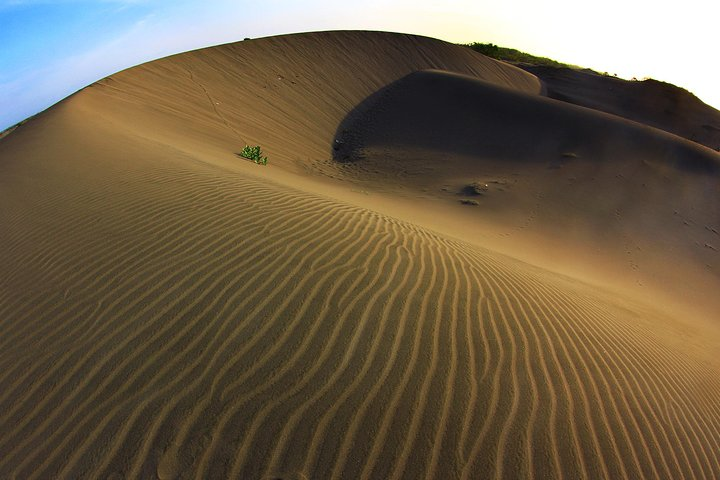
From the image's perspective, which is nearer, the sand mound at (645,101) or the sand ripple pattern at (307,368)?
the sand ripple pattern at (307,368)

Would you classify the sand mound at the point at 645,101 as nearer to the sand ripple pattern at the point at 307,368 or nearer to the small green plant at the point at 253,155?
the small green plant at the point at 253,155

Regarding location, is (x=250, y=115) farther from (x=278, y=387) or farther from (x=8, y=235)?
(x=278, y=387)

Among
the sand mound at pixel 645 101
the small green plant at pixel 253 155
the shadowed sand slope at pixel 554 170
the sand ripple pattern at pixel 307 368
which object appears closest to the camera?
the sand ripple pattern at pixel 307 368

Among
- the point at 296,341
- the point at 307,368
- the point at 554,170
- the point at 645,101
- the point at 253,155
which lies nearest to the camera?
the point at 307,368

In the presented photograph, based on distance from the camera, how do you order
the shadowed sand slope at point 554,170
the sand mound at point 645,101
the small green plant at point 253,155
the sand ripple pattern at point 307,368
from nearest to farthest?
the sand ripple pattern at point 307,368, the shadowed sand slope at point 554,170, the small green plant at point 253,155, the sand mound at point 645,101

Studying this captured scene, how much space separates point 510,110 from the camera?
1463 centimetres

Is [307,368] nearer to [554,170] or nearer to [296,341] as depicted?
[296,341]

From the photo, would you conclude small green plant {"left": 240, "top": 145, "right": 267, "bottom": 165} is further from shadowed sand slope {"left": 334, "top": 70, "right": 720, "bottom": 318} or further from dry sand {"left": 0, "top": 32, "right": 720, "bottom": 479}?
shadowed sand slope {"left": 334, "top": 70, "right": 720, "bottom": 318}

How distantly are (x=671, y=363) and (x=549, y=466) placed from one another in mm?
2367

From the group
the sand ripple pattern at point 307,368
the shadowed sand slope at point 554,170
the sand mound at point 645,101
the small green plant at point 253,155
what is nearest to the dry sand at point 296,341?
the sand ripple pattern at point 307,368

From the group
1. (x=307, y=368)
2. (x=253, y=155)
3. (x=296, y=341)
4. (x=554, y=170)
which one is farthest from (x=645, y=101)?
Result: (x=307, y=368)

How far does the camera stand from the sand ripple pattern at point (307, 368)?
2.13m

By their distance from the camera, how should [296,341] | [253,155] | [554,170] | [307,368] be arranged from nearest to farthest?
[307,368] → [296,341] → [253,155] → [554,170]

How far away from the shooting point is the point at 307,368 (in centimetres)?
251
